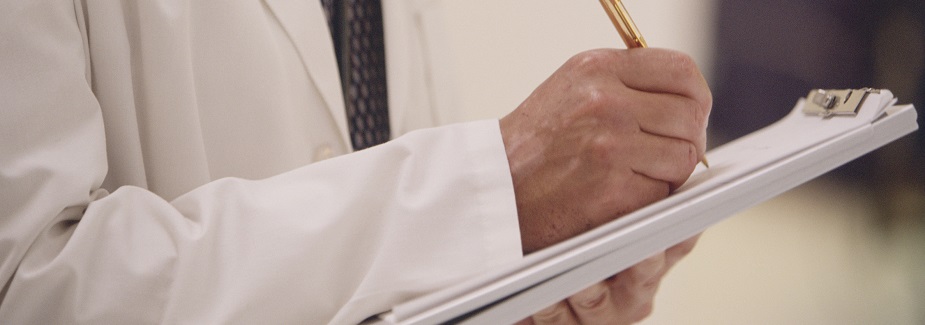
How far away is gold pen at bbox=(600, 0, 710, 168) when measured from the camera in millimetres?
450

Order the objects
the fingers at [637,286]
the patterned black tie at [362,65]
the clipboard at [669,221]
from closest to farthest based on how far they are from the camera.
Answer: the clipboard at [669,221]
the fingers at [637,286]
the patterned black tie at [362,65]

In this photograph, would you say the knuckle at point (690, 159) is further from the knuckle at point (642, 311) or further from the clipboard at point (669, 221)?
the knuckle at point (642, 311)

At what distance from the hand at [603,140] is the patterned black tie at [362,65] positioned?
0.38 metres

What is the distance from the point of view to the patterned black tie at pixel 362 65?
Answer: 2.61 feet

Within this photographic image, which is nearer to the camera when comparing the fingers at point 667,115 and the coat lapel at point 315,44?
the fingers at point 667,115

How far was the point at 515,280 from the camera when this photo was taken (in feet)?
0.99

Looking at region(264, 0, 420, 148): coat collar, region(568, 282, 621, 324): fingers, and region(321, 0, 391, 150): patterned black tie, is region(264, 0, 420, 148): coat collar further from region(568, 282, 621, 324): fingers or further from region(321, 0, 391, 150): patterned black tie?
region(568, 282, 621, 324): fingers

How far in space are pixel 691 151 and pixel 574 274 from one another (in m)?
0.18

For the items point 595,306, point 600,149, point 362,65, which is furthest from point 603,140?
point 362,65

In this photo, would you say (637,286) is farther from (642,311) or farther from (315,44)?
(315,44)

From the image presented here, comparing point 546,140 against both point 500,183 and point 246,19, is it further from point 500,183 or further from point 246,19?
point 246,19

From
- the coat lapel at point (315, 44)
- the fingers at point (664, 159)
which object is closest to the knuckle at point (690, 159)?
the fingers at point (664, 159)

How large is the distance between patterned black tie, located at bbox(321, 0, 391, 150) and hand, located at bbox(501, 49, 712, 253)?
1.25ft

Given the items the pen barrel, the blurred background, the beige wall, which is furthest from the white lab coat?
the beige wall
